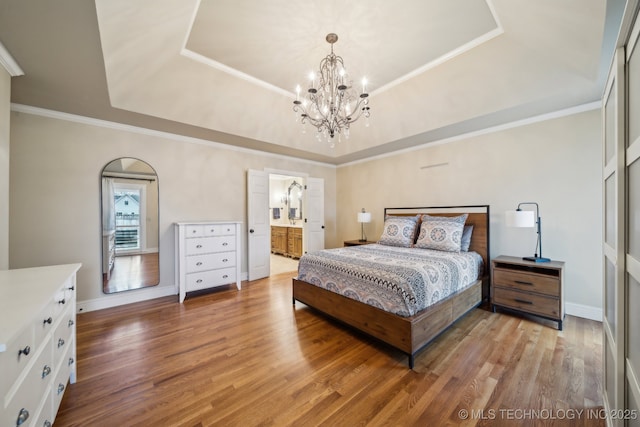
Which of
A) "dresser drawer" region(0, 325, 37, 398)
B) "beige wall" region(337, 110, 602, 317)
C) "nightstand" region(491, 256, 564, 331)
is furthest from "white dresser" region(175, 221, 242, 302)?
"nightstand" region(491, 256, 564, 331)

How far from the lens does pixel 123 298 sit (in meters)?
3.35

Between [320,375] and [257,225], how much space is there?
10.4ft

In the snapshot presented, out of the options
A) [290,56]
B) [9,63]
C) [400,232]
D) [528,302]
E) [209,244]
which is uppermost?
[290,56]

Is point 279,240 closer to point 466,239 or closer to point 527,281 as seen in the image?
point 466,239

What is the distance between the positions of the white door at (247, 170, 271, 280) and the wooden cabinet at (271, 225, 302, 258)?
5.76ft

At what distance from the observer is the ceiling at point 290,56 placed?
Answer: 187cm

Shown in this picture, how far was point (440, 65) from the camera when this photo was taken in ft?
9.60

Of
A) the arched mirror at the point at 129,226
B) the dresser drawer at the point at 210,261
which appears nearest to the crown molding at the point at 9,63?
the arched mirror at the point at 129,226

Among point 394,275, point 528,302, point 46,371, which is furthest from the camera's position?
point 528,302

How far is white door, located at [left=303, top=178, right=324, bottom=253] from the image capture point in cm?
543

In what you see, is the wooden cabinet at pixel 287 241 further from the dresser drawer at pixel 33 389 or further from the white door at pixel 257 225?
Answer: the dresser drawer at pixel 33 389

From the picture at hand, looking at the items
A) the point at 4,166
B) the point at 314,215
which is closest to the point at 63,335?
the point at 4,166

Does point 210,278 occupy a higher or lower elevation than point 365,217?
lower

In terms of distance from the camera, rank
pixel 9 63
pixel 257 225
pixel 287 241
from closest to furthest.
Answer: pixel 9 63 < pixel 257 225 < pixel 287 241
